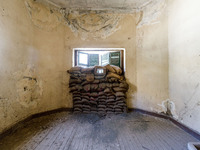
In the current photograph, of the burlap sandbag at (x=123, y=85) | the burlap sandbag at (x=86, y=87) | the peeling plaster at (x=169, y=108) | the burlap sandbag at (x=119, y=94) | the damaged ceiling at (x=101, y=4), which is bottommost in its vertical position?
the peeling plaster at (x=169, y=108)

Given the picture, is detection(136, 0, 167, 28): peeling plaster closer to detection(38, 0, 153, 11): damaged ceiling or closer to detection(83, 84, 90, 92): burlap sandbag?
detection(38, 0, 153, 11): damaged ceiling

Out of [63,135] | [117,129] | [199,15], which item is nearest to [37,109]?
[63,135]

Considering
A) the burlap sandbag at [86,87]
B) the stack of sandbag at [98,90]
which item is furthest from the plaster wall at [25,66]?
the burlap sandbag at [86,87]

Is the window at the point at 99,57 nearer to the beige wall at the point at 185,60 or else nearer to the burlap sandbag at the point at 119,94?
the burlap sandbag at the point at 119,94

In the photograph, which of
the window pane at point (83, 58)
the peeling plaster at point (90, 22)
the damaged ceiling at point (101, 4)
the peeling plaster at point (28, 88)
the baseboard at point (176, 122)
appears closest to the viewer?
the baseboard at point (176, 122)

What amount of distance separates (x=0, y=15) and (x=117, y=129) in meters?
2.84

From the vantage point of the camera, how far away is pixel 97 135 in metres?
1.45

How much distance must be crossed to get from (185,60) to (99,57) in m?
2.23

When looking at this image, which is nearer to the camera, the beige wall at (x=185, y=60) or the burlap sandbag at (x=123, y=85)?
the beige wall at (x=185, y=60)

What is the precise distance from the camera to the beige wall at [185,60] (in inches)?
54.4

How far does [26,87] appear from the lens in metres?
1.86

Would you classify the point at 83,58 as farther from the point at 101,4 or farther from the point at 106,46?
the point at 101,4

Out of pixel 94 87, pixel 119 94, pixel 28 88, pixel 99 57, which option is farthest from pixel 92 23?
pixel 28 88

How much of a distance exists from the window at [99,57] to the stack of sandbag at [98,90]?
297 millimetres
